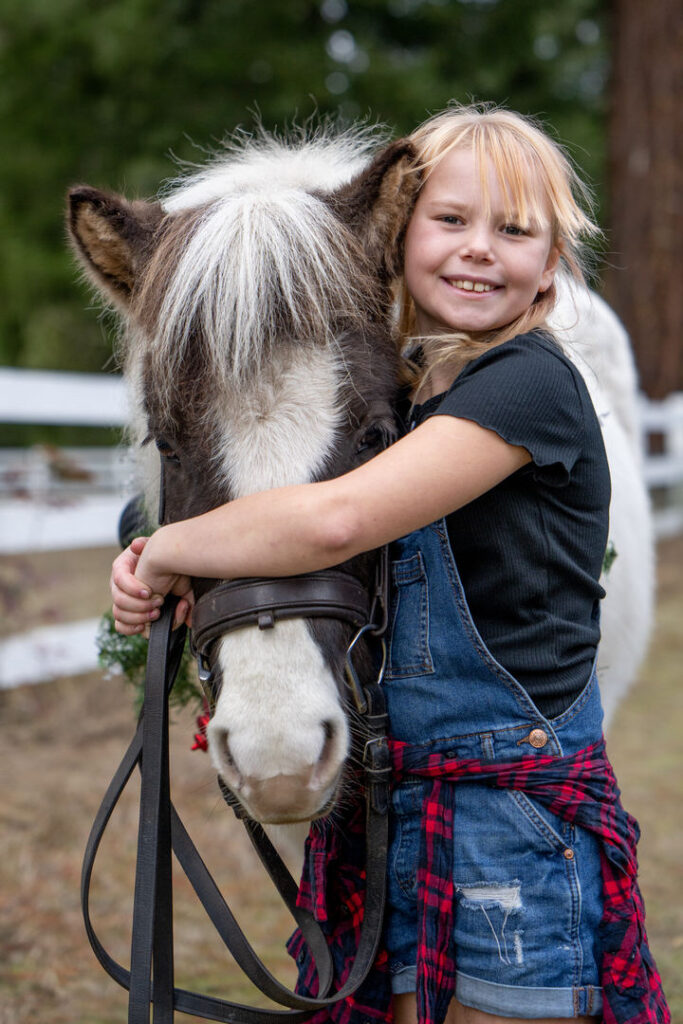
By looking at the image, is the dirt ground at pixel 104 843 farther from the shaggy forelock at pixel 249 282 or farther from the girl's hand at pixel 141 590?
the shaggy forelock at pixel 249 282

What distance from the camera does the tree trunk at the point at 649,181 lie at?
9430mm

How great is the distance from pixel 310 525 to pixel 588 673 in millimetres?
601

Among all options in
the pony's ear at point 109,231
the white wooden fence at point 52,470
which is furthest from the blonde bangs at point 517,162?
the white wooden fence at point 52,470

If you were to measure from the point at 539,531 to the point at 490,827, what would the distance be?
51 centimetres

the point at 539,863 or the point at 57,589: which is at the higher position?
the point at 57,589

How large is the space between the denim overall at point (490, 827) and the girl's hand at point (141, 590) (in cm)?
39

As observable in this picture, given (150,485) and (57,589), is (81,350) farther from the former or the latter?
(150,485)

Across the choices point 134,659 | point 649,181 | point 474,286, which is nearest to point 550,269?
point 474,286

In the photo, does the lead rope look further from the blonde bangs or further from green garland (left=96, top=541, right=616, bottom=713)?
the blonde bangs

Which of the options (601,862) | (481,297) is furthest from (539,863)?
(481,297)

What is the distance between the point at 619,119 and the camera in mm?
9695

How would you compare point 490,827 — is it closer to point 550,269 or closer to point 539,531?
point 539,531

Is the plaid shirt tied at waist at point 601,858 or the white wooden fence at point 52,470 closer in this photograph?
the plaid shirt tied at waist at point 601,858

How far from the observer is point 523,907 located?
5.06ft
